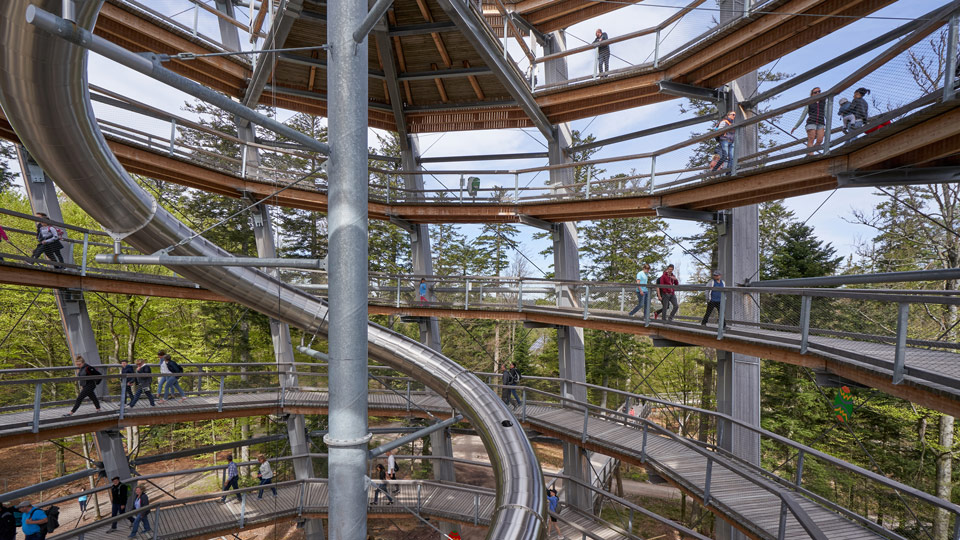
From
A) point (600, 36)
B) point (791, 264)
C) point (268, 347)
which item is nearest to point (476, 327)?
point (268, 347)

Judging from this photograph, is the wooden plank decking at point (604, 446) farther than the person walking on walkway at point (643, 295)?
No

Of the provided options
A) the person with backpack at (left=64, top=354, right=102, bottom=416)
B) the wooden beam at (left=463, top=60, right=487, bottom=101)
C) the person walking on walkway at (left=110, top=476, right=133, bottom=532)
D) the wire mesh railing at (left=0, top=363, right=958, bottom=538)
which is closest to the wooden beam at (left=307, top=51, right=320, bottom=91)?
the wooden beam at (left=463, top=60, right=487, bottom=101)

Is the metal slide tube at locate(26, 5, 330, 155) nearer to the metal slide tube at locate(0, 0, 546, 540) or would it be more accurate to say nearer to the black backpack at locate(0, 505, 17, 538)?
the metal slide tube at locate(0, 0, 546, 540)

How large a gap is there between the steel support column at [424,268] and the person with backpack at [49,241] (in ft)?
28.4

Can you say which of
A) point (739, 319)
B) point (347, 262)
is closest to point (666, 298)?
point (739, 319)

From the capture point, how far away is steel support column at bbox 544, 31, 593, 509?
42.6ft

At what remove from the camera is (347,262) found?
2744 millimetres

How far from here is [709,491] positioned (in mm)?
7309

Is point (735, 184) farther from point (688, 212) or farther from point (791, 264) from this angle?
point (791, 264)

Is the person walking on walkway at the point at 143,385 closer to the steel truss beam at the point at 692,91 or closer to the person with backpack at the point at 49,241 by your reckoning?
the person with backpack at the point at 49,241

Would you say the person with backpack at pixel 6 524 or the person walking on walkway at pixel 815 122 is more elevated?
the person walking on walkway at pixel 815 122

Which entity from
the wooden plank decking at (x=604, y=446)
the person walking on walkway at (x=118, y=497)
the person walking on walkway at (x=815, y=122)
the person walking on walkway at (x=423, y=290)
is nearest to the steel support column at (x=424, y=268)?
the person walking on walkway at (x=423, y=290)

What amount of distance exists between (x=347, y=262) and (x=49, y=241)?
1046 cm

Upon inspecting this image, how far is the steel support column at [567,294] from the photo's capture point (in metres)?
13.0
